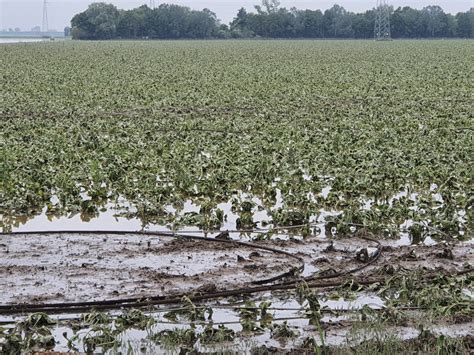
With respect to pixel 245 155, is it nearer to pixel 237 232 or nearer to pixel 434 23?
pixel 237 232

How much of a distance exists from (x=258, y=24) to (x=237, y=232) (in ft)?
488

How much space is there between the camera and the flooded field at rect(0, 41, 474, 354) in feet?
21.5

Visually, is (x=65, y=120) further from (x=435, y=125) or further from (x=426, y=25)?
(x=426, y=25)

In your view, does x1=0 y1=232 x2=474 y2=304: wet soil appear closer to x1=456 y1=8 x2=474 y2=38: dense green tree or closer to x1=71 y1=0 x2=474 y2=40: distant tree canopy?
x1=71 y1=0 x2=474 y2=40: distant tree canopy

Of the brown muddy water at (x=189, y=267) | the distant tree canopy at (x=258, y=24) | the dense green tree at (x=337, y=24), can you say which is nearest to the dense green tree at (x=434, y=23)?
the distant tree canopy at (x=258, y=24)

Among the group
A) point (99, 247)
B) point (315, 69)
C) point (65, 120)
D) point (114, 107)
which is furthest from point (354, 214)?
point (315, 69)

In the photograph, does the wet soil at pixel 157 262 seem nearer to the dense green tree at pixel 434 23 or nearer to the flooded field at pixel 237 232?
the flooded field at pixel 237 232

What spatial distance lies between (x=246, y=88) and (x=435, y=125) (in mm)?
10895

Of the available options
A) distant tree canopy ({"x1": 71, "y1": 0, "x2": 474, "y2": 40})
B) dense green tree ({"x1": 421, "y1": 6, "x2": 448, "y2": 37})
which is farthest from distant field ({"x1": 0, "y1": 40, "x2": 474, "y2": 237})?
dense green tree ({"x1": 421, "y1": 6, "x2": 448, "y2": 37})

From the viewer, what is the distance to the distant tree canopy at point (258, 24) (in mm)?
150125

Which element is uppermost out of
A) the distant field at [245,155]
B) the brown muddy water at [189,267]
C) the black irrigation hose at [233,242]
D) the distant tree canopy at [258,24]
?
the distant tree canopy at [258,24]

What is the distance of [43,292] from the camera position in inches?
296

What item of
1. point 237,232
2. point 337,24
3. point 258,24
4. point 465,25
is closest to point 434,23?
point 465,25

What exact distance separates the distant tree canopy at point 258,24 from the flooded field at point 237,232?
13290cm
